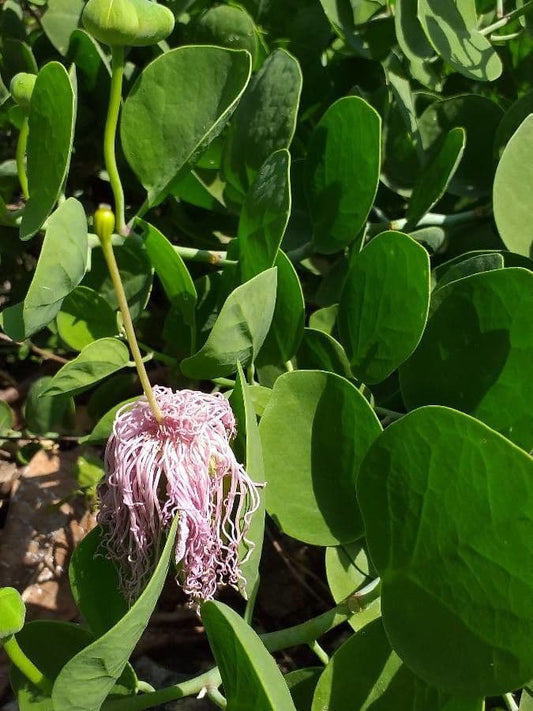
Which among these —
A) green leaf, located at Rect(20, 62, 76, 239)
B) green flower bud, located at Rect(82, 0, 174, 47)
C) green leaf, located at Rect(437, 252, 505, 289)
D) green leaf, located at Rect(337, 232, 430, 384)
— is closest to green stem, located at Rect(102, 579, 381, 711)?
green leaf, located at Rect(337, 232, 430, 384)

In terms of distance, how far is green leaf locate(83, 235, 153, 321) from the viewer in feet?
3.15

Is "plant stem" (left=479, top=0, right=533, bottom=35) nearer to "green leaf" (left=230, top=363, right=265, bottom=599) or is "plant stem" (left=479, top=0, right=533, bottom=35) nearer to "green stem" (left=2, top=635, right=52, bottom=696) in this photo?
"green leaf" (left=230, top=363, right=265, bottom=599)

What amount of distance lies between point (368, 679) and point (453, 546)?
20 centimetres

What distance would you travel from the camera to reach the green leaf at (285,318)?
2.80 feet

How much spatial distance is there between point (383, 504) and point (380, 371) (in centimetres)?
19

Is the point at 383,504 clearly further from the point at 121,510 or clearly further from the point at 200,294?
the point at 200,294

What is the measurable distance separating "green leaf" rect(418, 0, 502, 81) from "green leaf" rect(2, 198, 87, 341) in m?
0.49

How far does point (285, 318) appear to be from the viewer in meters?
0.89

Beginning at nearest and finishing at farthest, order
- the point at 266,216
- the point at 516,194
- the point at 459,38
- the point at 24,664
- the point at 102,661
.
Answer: the point at 102,661 → the point at 24,664 → the point at 266,216 → the point at 516,194 → the point at 459,38

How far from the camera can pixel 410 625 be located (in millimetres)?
701

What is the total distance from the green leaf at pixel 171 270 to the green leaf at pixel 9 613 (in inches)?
13.7

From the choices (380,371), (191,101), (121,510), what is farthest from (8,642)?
(191,101)

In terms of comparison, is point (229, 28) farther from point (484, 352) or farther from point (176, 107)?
point (484, 352)

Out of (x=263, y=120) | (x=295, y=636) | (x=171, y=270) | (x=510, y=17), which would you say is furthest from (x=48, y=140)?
Result: (x=510, y=17)
